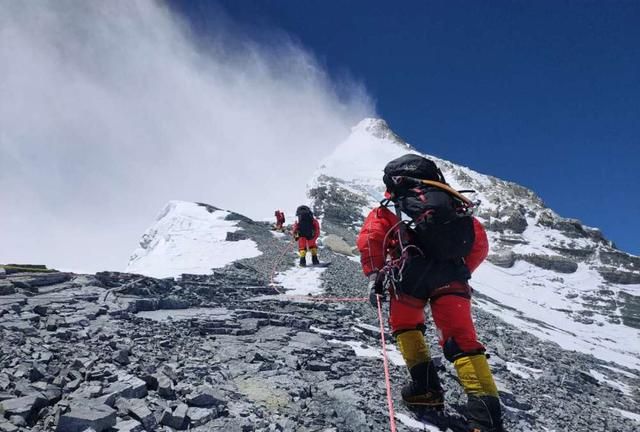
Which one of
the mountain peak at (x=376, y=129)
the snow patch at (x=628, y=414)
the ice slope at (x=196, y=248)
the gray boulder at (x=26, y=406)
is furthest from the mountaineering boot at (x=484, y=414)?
the mountain peak at (x=376, y=129)

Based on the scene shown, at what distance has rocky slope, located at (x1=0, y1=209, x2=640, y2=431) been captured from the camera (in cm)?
367

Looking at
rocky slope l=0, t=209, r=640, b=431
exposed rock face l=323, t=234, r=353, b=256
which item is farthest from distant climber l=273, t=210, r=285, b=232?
rocky slope l=0, t=209, r=640, b=431

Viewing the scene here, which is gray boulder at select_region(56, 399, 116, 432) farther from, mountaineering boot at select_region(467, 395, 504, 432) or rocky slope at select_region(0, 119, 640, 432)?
mountaineering boot at select_region(467, 395, 504, 432)

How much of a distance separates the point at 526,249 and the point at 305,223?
73793 millimetres

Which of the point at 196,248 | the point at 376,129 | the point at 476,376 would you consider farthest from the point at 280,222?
the point at 376,129

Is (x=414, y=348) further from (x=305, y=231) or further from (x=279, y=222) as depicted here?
(x=279, y=222)

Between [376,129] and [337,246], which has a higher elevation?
[376,129]

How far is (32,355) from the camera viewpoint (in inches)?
177

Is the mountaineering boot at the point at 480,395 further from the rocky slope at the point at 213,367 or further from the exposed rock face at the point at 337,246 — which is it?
the exposed rock face at the point at 337,246

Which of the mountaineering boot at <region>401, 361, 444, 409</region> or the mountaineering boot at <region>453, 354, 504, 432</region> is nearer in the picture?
the mountaineering boot at <region>453, 354, 504, 432</region>

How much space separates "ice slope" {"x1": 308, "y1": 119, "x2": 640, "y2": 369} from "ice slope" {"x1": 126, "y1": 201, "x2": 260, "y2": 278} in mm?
15960

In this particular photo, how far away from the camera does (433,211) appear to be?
4.24m

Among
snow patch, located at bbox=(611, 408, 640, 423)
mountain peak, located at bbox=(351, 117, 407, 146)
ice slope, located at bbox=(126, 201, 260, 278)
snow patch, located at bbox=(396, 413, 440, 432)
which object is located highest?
mountain peak, located at bbox=(351, 117, 407, 146)

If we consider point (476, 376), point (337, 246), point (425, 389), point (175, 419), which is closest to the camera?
point (175, 419)
